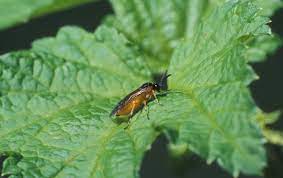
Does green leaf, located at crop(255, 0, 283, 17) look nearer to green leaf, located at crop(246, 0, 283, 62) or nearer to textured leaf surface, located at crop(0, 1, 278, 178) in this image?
green leaf, located at crop(246, 0, 283, 62)

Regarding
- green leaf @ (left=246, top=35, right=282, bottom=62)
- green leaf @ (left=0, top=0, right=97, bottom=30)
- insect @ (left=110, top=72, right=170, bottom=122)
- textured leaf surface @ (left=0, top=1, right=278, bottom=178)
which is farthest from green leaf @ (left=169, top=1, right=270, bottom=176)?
green leaf @ (left=0, top=0, right=97, bottom=30)

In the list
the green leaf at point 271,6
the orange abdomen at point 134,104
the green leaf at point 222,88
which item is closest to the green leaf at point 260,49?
the green leaf at point 271,6

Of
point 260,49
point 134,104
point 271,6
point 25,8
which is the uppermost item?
point 25,8

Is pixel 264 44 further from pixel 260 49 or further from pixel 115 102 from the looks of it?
pixel 115 102

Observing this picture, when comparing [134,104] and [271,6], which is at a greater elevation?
[271,6]

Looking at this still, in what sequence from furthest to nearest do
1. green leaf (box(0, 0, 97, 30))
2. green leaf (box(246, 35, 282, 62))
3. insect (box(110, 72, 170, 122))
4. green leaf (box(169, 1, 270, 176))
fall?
green leaf (box(0, 0, 97, 30)) → green leaf (box(246, 35, 282, 62)) → insect (box(110, 72, 170, 122)) → green leaf (box(169, 1, 270, 176))

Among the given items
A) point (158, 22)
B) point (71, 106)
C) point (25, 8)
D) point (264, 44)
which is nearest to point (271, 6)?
point (264, 44)

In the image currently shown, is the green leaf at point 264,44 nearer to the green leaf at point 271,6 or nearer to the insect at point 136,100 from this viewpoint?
the green leaf at point 271,6
